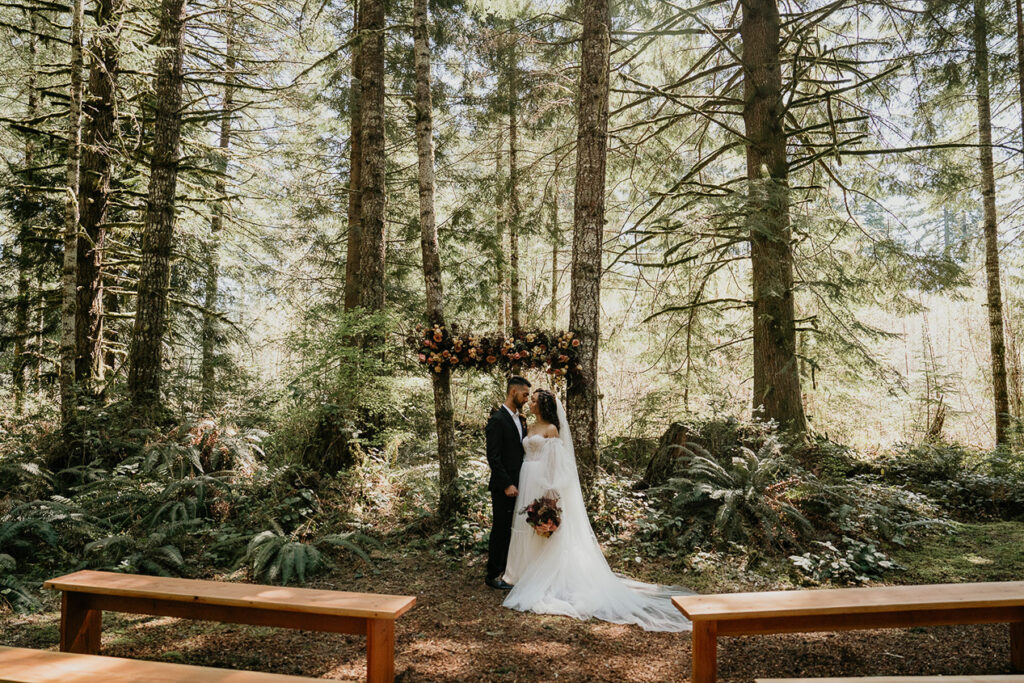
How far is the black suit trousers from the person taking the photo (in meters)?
5.80

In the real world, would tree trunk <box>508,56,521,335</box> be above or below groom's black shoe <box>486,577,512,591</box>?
above

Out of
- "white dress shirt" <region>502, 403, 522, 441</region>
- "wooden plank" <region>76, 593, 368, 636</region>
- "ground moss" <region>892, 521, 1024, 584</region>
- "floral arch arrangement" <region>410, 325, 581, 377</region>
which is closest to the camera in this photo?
"wooden plank" <region>76, 593, 368, 636</region>

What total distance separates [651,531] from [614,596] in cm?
181

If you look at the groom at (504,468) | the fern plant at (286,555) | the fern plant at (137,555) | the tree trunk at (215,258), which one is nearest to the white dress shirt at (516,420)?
the groom at (504,468)

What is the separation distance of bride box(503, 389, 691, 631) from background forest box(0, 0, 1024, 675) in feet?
2.83

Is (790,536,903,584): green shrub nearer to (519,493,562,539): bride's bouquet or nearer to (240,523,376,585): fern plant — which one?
(519,493,562,539): bride's bouquet

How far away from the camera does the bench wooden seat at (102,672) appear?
282cm

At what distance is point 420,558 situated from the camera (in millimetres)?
6500

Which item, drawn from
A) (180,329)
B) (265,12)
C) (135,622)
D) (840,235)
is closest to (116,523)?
(135,622)

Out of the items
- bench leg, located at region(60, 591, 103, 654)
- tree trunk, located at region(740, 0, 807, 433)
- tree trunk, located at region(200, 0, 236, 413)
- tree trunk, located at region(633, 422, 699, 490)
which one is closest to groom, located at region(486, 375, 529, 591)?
tree trunk, located at region(633, 422, 699, 490)

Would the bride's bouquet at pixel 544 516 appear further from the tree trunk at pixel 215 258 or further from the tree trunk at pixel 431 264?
the tree trunk at pixel 215 258

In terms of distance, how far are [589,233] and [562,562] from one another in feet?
12.8

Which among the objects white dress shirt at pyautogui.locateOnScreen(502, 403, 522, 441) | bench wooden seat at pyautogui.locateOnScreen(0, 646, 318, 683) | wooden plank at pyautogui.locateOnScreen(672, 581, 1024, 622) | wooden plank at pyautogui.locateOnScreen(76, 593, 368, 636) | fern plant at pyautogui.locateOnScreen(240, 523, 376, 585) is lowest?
fern plant at pyautogui.locateOnScreen(240, 523, 376, 585)

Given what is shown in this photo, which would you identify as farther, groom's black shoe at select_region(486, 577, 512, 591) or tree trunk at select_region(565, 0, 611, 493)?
tree trunk at select_region(565, 0, 611, 493)
